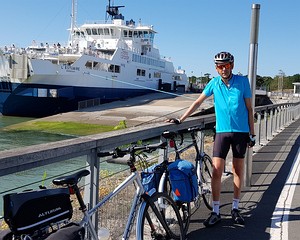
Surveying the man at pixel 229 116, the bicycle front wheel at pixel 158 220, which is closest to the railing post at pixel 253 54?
the man at pixel 229 116

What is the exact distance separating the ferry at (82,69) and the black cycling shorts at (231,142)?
108 ft

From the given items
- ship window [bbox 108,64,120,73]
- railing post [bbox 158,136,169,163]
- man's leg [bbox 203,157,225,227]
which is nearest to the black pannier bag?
railing post [bbox 158,136,169,163]

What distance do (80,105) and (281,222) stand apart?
34243mm

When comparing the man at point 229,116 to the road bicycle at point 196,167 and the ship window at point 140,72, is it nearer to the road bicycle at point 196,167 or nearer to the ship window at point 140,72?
the road bicycle at point 196,167

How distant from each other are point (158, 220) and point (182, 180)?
2.01ft

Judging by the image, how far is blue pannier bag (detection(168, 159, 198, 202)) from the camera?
402 cm

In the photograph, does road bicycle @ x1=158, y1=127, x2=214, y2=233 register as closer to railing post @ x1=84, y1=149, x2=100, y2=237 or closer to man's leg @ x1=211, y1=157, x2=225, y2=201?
man's leg @ x1=211, y1=157, x2=225, y2=201

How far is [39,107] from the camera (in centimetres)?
3731

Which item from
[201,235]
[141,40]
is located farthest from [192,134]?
[141,40]

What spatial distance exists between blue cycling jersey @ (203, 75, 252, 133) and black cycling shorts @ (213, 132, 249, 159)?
0.19 ft

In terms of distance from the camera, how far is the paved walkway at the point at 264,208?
437cm

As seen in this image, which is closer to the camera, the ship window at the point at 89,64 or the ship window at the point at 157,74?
the ship window at the point at 89,64

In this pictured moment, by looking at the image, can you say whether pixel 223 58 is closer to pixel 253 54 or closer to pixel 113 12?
pixel 253 54

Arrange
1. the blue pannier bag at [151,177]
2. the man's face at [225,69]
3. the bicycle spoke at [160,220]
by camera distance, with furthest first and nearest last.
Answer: the man's face at [225,69] → the blue pannier bag at [151,177] → the bicycle spoke at [160,220]
